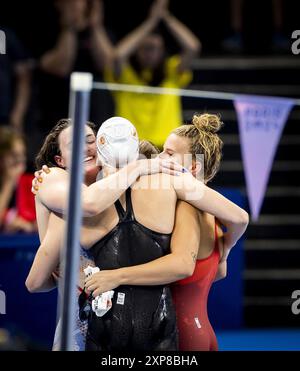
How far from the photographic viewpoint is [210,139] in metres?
3.73

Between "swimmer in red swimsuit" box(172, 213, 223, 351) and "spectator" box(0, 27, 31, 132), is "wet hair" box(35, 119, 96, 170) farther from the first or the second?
"spectator" box(0, 27, 31, 132)

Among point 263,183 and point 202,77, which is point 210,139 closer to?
point 263,183

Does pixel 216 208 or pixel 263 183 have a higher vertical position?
pixel 263 183

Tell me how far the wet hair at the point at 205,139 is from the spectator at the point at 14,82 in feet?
10.1

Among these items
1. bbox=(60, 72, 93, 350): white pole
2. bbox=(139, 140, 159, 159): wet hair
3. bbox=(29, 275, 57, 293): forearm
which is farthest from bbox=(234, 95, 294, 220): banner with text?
bbox=(60, 72, 93, 350): white pole

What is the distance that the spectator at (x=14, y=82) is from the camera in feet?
21.7

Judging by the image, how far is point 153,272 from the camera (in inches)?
135

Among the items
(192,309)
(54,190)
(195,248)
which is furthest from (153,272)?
(54,190)

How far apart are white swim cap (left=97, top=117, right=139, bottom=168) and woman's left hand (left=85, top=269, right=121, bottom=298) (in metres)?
0.43

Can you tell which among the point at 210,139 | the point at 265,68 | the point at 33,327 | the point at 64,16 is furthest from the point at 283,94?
the point at 210,139

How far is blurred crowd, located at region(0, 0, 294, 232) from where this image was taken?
673cm

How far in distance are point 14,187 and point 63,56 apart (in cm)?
120

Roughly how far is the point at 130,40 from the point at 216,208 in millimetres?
3671

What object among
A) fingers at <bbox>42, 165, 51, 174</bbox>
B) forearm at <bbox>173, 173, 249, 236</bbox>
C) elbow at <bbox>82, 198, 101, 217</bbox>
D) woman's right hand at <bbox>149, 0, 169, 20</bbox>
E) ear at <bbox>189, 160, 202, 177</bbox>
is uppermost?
woman's right hand at <bbox>149, 0, 169, 20</bbox>
